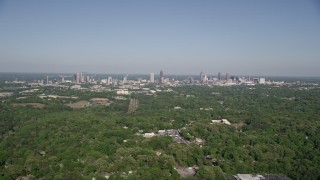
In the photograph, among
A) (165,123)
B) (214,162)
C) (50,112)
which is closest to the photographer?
(214,162)

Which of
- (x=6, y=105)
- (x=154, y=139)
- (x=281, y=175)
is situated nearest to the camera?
(x=281, y=175)

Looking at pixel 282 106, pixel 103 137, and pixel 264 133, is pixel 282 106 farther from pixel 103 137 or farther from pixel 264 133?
pixel 103 137

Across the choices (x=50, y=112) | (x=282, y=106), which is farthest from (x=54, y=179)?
(x=282, y=106)

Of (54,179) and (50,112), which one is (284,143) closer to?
(54,179)

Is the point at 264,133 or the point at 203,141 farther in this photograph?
the point at 264,133

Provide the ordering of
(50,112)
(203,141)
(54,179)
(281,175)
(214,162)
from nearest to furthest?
(54,179) → (281,175) → (214,162) → (203,141) → (50,112)

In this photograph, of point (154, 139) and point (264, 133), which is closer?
point (154, 139)

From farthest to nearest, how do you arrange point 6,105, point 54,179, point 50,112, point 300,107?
point 300,107, point 6,105, point 50,112, point 54,179

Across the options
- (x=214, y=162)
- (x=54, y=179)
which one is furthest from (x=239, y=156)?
(x=54, y=179)
